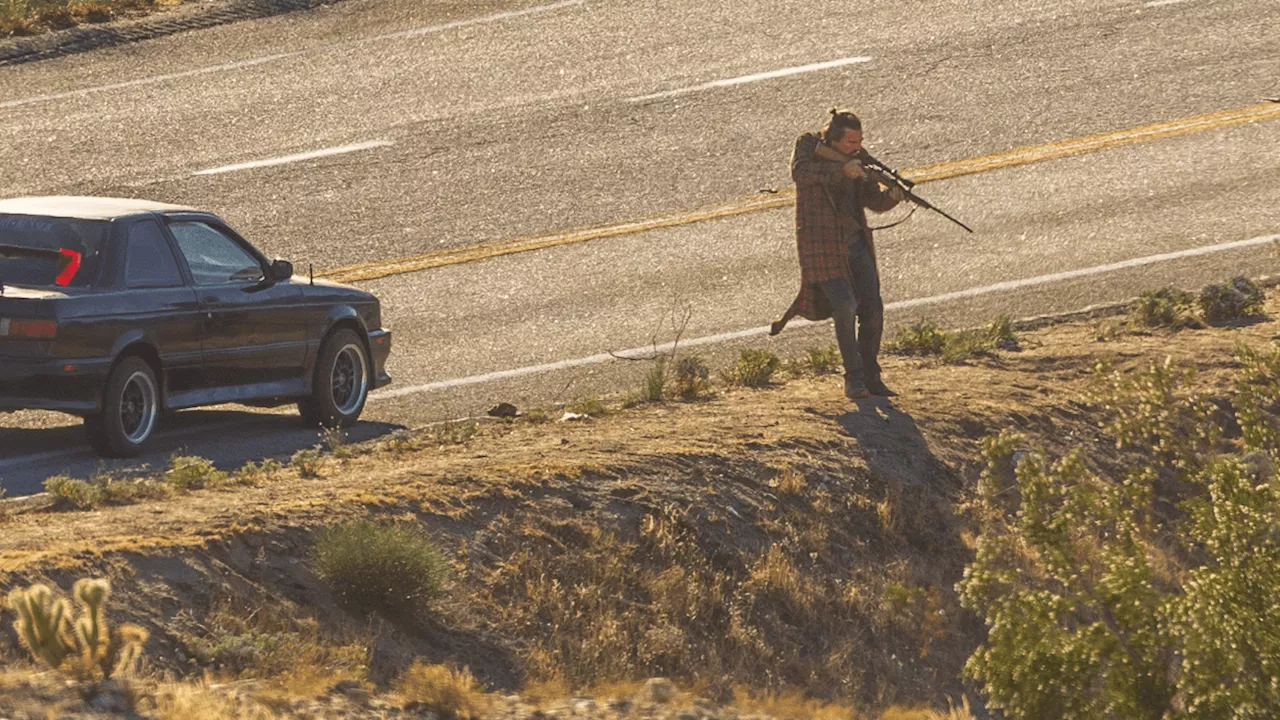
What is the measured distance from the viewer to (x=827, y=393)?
43.9 feet

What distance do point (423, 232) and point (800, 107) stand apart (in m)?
4.64

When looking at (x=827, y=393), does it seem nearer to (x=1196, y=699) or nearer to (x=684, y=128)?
(x=1196, y=699)

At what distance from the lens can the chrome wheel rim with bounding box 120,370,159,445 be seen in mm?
11758

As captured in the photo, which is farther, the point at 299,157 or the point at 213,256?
the point at 299,157

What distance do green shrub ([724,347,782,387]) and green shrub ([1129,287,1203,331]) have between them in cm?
312

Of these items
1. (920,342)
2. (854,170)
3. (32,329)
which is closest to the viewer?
(32,329)

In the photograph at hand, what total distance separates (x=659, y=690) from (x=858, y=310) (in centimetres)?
450

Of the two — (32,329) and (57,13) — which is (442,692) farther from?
(57,13)

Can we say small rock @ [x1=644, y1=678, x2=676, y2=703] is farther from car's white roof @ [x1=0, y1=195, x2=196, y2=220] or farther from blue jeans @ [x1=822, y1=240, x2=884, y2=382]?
car's white roof @ [x1=0, y1=195, x2=196, y2=220]

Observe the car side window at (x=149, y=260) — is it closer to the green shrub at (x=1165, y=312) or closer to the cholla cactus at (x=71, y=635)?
the cholla cactus at (x=71, y=635)

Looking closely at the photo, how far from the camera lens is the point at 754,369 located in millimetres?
14094

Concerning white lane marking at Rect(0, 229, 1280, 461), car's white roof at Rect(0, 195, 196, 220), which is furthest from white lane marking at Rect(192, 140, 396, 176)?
car's white roof at Rect(0, 195, 196, 220)

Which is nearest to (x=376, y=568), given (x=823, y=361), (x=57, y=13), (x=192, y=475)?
(x=192, y=475)

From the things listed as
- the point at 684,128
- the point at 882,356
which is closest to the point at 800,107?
the point at 684,128
